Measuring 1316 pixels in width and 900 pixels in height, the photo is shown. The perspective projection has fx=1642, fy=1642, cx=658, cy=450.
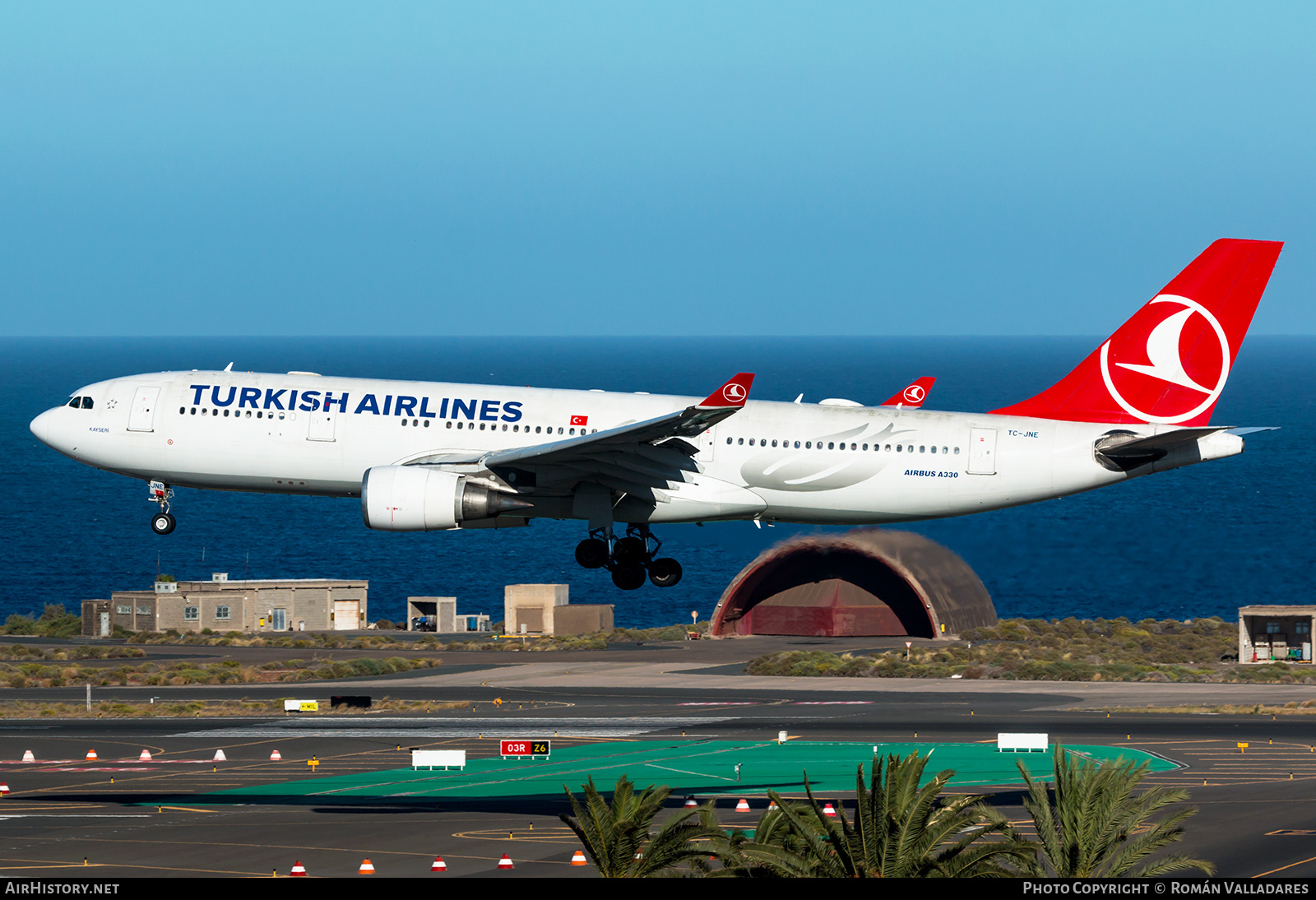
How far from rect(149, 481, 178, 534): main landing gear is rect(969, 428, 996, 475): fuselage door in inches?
861

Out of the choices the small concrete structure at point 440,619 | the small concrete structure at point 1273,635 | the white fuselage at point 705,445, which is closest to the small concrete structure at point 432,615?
the small concrete structure at point 440,619

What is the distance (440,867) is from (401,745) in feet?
74.1

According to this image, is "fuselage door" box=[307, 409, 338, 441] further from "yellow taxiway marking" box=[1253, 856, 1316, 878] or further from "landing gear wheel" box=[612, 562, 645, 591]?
"yellow taxiway marking" box=[1253, 856, 1316, 878]

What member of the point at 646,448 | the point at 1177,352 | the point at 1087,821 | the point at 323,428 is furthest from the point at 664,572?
the point at 1087,821

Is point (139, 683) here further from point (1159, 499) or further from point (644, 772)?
point (1159, 499)

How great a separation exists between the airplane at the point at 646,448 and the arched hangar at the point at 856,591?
47850 millimetres

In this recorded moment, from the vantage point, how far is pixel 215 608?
109812 mm

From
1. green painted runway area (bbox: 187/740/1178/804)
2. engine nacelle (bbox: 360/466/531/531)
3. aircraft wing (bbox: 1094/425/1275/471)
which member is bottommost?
green painted runway area (bbox: 187/740/1178/804)


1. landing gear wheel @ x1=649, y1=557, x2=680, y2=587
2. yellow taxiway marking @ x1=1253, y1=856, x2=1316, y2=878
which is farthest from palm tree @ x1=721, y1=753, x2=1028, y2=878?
landing gear wheel @ x1=649, y1=557, x2=680, y2=587

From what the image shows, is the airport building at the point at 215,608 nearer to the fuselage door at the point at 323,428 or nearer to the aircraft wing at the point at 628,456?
the fuselage door at the point at 323,428

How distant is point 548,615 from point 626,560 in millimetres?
63067

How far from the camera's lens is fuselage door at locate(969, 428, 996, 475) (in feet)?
142

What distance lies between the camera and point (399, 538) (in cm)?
19662

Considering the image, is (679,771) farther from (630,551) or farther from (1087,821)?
(1087,821)
